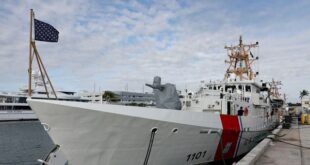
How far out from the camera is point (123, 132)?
22.6 ft

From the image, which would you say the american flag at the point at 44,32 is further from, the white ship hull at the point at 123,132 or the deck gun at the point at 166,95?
the deck gun at the point at 166,95

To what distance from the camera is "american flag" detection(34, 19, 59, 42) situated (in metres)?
6.73

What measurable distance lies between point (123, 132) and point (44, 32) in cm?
321

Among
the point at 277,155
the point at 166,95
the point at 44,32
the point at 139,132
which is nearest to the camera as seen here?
the point at 44,32

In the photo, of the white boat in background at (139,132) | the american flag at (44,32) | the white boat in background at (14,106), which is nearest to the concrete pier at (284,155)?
the white boat in background at (139,132)

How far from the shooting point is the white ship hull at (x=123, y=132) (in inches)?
253

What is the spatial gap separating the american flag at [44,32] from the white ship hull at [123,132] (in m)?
1.62

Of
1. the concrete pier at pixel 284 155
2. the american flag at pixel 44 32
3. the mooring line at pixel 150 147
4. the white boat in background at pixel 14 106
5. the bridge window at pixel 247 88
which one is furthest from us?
the white boat in background at pixel 14 106

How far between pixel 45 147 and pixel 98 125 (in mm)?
15907

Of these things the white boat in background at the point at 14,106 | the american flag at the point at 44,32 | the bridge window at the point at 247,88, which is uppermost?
the american flag at the point at 44,32

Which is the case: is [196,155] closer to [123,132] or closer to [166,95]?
[166,95]

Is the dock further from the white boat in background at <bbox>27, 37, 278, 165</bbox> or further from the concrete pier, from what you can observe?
the white boat in background at <bbox>27, 37, 278, 165</bbox>

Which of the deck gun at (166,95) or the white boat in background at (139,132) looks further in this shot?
the deck gun at (166,95)

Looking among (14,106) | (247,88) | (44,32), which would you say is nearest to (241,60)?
(247,88)
